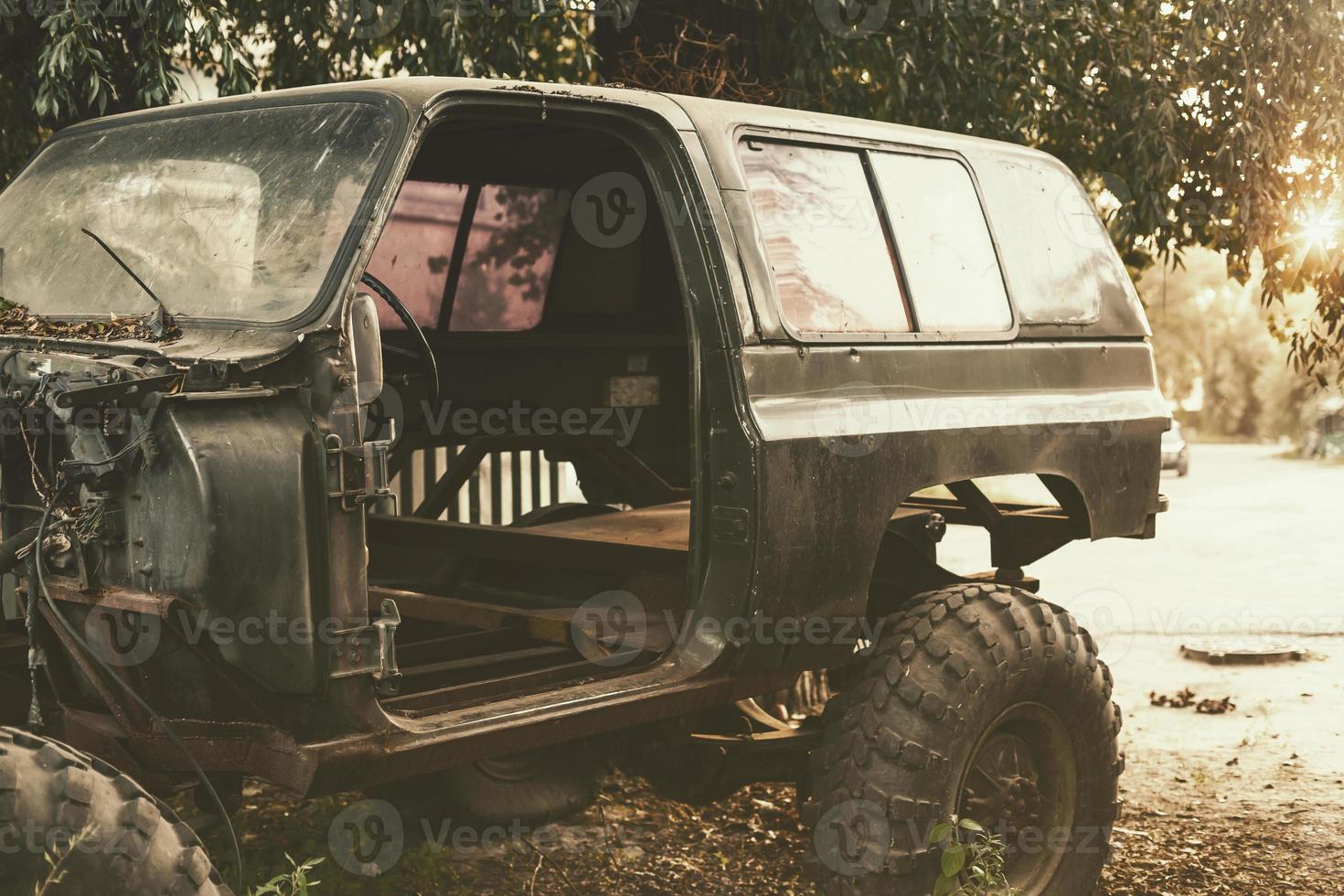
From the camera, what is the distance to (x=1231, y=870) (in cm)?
539

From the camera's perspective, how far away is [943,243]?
454 centimetres

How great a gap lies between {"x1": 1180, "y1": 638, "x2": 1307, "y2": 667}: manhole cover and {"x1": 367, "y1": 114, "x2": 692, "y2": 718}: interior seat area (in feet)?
14.4

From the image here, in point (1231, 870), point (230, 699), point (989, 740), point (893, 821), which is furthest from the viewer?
point (1231, 870)

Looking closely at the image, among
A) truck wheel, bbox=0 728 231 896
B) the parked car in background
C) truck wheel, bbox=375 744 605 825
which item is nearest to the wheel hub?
truck wheel, bbox=375 744 605 825

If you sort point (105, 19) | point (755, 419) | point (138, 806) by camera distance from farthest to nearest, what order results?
point (105, 19) < point (755, 419) < point (138, 806)

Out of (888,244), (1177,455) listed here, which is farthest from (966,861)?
(1177,455)

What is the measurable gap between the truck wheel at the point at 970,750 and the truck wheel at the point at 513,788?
66.0 inches

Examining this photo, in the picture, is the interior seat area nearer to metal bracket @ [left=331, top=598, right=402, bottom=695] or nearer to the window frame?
the window frame

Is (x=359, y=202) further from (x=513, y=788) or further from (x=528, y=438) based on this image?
(x=513, y=788)

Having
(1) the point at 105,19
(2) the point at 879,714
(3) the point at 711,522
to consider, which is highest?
(1) the point at 105,19

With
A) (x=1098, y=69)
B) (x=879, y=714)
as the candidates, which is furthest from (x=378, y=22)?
(x=879, y=714)

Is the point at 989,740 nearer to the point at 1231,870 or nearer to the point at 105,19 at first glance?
the point at 1231,870

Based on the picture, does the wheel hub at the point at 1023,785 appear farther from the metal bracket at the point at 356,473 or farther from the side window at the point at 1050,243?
the metal bracket at the point at 356,473

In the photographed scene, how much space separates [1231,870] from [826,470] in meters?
2.62
